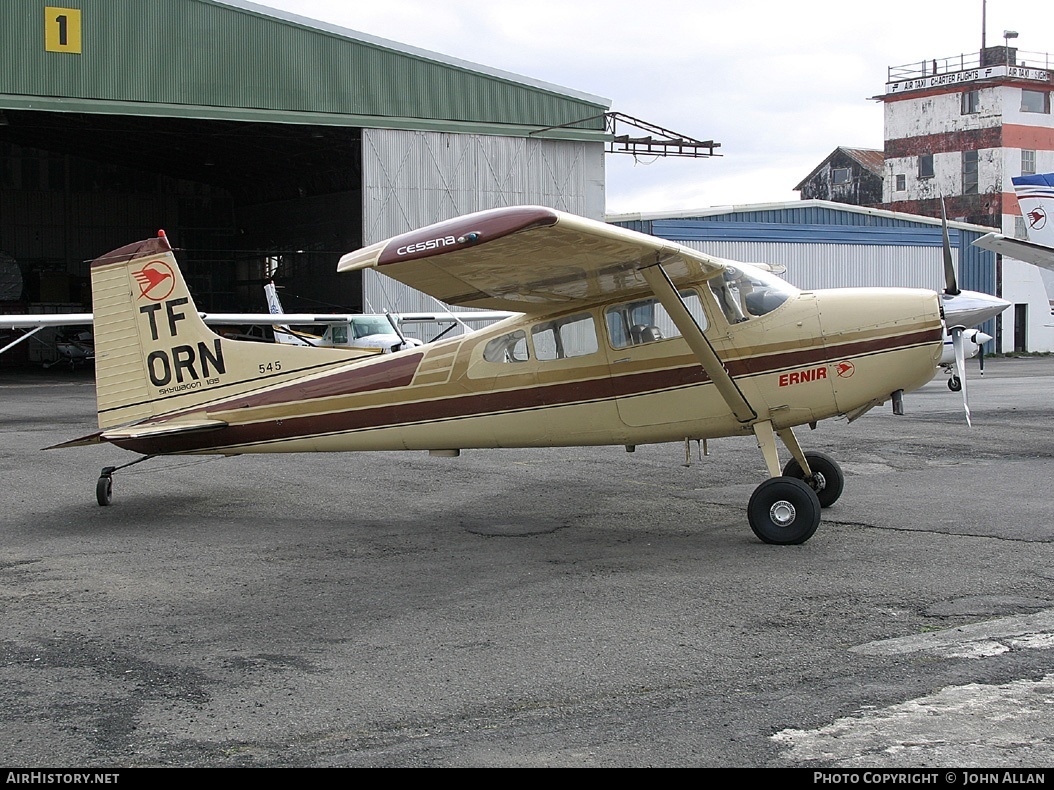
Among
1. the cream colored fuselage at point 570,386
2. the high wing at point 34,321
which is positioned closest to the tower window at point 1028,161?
the high wing at point 34,321

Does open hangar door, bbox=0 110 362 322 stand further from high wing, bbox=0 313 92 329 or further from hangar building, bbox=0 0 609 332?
high wing, bbox=0 313 92 329

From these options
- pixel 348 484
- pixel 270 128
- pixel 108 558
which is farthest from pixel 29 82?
pixel 108 558

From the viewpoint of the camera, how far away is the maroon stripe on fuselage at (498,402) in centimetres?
822

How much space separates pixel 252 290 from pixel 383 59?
22.9 metres

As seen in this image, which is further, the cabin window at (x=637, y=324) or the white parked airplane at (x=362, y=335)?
the white parked airplane at (x=362, y=335)

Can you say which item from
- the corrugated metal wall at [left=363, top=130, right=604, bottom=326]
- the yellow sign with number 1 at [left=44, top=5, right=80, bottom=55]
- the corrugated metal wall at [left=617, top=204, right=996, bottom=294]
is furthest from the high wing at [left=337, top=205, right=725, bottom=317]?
the corrugated metal wall at [left=617, top=204, right=996, bottom=294]

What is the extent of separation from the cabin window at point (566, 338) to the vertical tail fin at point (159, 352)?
1.95 metres

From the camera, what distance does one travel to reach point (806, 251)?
130 feet

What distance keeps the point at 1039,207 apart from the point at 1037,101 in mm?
37349

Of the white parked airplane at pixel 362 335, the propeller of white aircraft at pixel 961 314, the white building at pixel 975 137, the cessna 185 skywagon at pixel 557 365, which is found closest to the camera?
the cessna 185 skywagon at pixel 557 365

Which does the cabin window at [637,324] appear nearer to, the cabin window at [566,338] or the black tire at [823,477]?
the cabin window at [566,338]

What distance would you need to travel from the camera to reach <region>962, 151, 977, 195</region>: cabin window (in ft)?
180

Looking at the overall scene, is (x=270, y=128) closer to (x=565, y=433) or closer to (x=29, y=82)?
(x=29, y=82)

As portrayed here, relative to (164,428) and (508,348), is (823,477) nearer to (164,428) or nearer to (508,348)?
(508,348)
